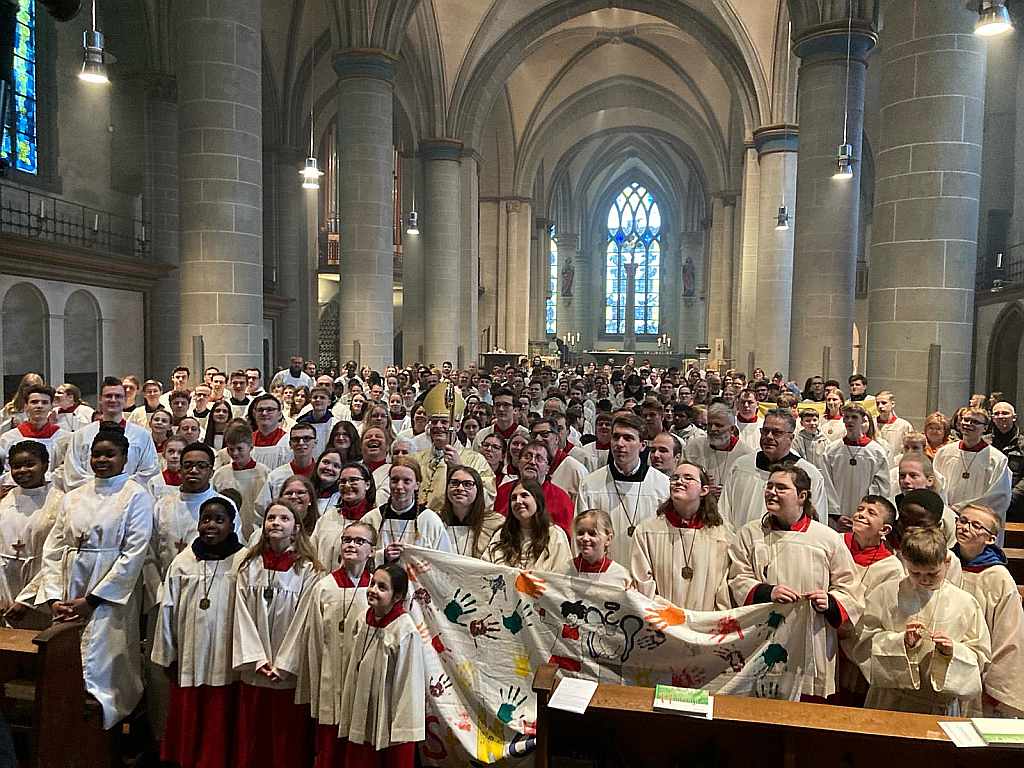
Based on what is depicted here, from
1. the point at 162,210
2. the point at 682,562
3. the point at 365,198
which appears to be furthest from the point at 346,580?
the point at 162,210

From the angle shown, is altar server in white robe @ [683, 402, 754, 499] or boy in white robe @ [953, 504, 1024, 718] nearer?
boy in white robe @ [953, 504, 1024, 718]

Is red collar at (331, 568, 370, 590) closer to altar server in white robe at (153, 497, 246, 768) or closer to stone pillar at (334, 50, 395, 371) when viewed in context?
altar server in white robe at (153, 497, 246, 768)

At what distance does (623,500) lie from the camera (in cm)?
576

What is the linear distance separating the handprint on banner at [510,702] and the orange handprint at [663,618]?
860 mm

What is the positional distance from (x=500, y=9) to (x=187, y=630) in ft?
79.2

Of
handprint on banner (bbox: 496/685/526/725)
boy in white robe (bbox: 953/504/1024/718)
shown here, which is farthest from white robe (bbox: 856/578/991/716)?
handprint on banner (bbox: 496/685/526/725)

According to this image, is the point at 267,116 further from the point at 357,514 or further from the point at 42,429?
the point at 357,514

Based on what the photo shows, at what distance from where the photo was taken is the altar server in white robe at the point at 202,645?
14.0ft

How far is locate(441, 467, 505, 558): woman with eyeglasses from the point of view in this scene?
489cm

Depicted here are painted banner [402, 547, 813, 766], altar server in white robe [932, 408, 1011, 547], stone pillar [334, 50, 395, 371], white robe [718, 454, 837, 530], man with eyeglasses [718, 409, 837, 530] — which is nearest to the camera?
painted banner [402, 547, 813, 766]

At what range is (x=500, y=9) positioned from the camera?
24.2 metres

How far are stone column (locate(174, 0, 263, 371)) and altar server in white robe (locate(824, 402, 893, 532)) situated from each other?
868 centimetres

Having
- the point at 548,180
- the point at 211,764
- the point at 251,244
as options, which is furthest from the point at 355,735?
the point at 548,180

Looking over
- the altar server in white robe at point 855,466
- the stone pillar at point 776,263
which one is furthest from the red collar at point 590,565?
the stone pillar at point 776,263
